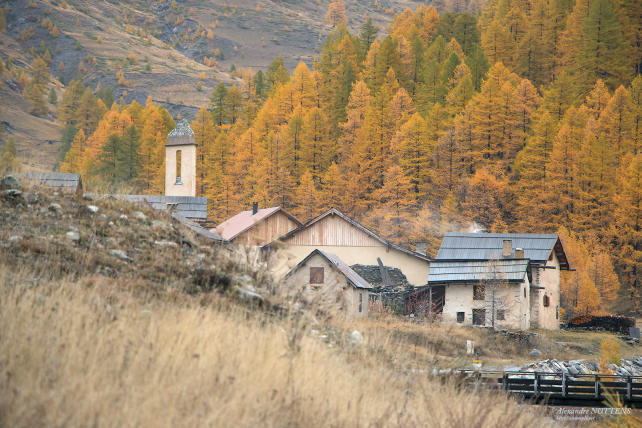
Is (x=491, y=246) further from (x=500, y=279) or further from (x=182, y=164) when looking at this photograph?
(x=182, y=164)

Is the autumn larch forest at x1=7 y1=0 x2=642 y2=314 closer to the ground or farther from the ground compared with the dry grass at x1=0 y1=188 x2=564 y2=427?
farther from the ground

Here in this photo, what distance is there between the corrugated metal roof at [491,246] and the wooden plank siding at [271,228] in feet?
37.3

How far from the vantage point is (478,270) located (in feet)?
145

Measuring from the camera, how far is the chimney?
155 feet

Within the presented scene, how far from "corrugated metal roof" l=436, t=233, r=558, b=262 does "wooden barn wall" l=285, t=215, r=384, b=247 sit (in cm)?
571

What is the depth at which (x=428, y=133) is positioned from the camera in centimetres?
7225

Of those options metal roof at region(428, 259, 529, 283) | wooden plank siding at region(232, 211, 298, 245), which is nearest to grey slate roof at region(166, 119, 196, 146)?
wooden plank siding at region(232, 211, 298, 245)

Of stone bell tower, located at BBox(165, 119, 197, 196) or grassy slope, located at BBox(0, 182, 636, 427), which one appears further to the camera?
stone bell tower, located at BBox(165, 119, 197, 196)

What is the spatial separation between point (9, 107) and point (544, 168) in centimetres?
12246

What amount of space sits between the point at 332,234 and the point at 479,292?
37.8ft

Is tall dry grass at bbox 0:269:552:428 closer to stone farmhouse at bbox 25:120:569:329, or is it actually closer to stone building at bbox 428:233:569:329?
stone farmhouse at bbox 25:120:569:329

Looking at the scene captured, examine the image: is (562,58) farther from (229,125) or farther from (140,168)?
(140,168)

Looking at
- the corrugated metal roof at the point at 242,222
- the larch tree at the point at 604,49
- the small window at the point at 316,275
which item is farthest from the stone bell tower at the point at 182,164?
the larch tree at the point at 604,49

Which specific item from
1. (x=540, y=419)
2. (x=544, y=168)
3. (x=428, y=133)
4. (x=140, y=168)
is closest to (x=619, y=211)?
(x=544, y=168)
